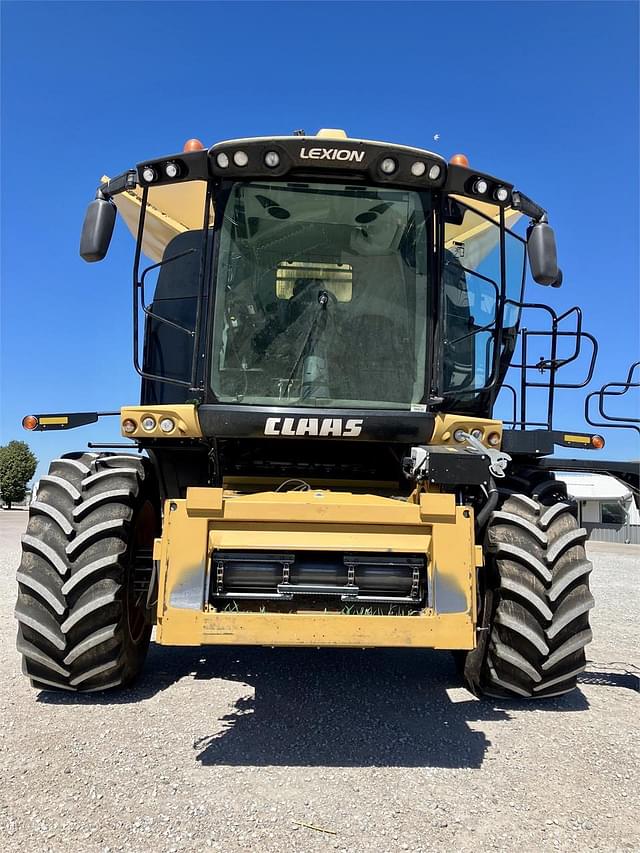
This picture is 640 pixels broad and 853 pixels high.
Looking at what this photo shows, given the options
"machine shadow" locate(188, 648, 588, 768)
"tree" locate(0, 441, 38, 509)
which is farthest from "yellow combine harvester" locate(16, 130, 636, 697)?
"tree" locate(0, 441, 38, 509)

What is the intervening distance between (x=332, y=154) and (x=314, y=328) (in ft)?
3.34

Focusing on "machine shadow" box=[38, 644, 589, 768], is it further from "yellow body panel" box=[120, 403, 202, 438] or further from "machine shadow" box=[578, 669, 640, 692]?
"yellow body panel" box=[120, 403, 202, 438]

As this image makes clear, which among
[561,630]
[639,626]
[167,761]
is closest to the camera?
[167,761]

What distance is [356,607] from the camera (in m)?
3.63

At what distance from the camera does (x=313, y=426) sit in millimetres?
4000

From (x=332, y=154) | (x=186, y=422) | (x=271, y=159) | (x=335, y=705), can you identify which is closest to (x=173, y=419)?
(x=186, y=422)

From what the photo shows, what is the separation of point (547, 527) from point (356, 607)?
51.9 inches

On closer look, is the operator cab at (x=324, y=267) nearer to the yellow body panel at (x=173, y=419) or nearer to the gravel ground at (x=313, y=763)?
the yellow body panel at (x=173, y=419)

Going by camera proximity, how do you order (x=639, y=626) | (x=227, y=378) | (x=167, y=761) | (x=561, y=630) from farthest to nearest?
→ (x=639, y=626) → (x=227, y=378) → (x=561, y=630) → (x=167, y=761)

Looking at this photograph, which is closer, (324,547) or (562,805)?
(562,805)

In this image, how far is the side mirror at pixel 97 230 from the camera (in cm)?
400

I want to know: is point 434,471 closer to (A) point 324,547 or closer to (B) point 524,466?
(A) point 324,547

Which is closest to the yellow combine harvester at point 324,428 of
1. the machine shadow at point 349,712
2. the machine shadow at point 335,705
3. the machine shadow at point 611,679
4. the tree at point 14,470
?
the machine shadow at point 335,705

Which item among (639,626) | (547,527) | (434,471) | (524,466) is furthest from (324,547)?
(639,626)
